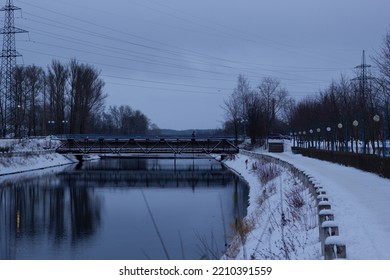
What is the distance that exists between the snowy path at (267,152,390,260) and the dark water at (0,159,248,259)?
2555mm

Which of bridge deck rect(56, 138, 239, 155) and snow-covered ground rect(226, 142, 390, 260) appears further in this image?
bridge deck rect(56, 138, 239, 155)

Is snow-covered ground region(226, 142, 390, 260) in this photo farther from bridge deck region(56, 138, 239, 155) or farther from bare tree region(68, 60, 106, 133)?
bare tree region(68, 60, 106, 133)

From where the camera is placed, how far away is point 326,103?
176ft

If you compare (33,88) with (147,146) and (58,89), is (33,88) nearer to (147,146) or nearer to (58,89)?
(58,89)

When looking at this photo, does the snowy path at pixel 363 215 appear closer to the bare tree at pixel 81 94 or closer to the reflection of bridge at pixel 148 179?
the reflection of bridge at pixel 148 179

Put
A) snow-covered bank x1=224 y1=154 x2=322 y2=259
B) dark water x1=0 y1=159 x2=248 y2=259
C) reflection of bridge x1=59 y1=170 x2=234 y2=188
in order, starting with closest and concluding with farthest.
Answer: snow-covered bank x1=224 y1=154 x2=322 y2=259 < dark water x1=0 y1=159 x2=248 y2=259 < reflection of bridge x1=59 y1=170 x2=234 y2=188

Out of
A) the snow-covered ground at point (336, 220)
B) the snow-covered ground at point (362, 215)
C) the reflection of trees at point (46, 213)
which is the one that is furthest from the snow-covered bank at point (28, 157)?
the snow-covered ground at point (362, 215)

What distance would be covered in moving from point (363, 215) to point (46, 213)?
17.6 m

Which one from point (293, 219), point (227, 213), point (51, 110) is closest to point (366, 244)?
point (293, 219)

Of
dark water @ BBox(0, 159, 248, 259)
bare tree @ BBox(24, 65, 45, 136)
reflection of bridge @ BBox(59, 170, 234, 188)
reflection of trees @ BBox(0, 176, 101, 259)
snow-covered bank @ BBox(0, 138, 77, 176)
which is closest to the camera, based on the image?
dark water @ BBox(0, 159, 248, 259)

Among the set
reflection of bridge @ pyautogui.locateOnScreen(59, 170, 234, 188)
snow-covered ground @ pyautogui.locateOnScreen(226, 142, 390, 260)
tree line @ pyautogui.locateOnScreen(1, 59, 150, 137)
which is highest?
tree line @ pyautogui.locateOnScreen(1, 59, 150, 137)

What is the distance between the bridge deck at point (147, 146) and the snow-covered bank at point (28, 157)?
216 centimetres

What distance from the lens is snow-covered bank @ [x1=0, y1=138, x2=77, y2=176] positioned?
48.2 m

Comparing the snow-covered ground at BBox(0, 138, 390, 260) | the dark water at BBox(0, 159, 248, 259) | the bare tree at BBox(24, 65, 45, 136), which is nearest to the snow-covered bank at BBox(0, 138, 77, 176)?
the dark water at BBox(0, 159, 248, 259)
